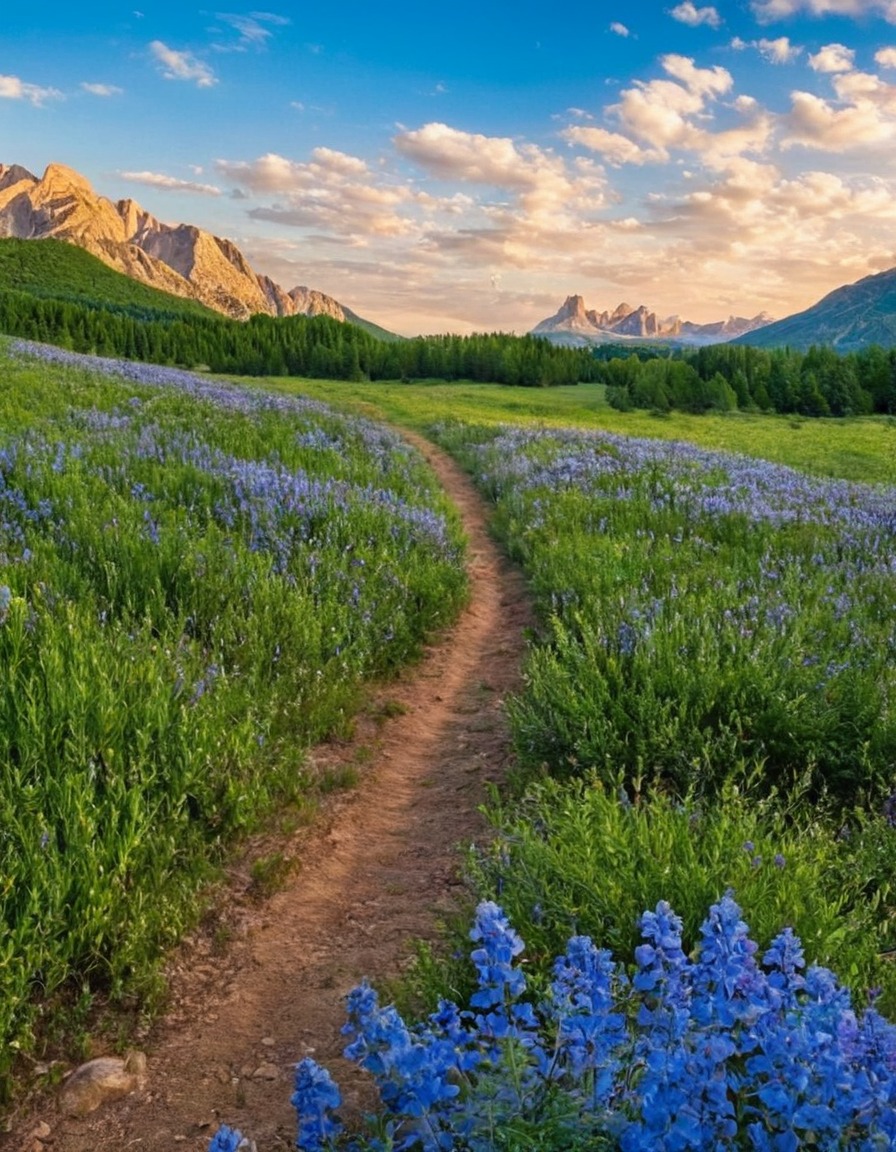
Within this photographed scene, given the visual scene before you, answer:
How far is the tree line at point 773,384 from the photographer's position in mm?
56094

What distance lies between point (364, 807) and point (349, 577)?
9.05 feet

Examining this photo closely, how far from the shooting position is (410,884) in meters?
4.27

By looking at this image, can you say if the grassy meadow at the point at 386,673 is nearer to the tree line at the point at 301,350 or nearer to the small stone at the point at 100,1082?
the small stone at the point at 100,1082

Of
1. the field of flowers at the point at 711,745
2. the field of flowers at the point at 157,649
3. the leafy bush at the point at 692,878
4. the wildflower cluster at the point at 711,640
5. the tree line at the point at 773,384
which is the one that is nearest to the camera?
the leafy bush at the point at 692,878

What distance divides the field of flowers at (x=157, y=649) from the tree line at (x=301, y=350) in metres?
73.0

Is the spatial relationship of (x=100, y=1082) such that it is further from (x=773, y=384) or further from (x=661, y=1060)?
(x=773, y=384)

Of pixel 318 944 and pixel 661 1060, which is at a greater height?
pixel 661 1060

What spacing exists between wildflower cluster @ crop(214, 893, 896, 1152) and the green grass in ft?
74.4

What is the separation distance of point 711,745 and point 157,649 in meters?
3.28

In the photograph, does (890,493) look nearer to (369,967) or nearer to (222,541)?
(222,541)

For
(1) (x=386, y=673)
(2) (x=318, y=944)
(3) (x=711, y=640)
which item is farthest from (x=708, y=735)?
(1) (x=386, y=673)

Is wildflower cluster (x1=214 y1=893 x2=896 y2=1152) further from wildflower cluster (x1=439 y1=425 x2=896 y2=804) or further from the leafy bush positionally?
wildflower cluster (x1=439 y1=425 x2=896 y2=804)

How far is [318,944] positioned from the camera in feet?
12.4

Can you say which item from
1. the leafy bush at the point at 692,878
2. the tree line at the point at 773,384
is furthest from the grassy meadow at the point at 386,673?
the tree line at the point at 773,384
